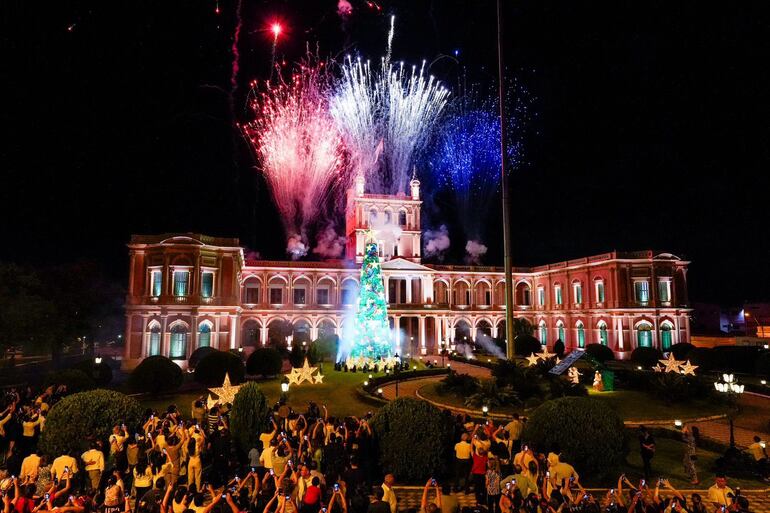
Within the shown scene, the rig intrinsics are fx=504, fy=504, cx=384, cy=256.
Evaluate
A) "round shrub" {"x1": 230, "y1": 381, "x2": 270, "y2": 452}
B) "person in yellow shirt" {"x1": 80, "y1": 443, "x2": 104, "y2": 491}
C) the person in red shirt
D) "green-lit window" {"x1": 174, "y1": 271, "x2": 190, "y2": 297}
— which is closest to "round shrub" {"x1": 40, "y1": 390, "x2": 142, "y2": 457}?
"person in yellow shirt" {"x1": 80, "y1": 443, "x2": 104, "y2": 491}

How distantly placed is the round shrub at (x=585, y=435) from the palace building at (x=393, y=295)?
33.0 m

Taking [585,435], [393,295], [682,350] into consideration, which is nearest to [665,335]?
[682,350]

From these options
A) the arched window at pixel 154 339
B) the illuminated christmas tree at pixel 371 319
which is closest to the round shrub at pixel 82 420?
the illuminated christmas tree at pixel 371 319

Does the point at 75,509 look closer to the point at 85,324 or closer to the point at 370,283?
the point at 370,283

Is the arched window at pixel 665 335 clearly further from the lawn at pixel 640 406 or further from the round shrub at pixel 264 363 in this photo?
the round shrub at pixel 264 363

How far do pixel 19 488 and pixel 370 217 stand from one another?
166ft

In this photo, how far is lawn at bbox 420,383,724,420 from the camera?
60.7 ft

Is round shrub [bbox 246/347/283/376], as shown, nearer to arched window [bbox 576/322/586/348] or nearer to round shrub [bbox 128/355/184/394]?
round shrub [bbox 128/355/184/394]

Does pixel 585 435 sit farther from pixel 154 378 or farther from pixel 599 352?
pixel 599 352

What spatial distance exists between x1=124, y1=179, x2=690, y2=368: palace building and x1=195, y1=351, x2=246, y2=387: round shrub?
1422cm

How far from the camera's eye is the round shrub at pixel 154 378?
22.6 meters

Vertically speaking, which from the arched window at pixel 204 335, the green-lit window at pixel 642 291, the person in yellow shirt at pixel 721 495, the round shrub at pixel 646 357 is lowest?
the round shrub at pixel 646 357

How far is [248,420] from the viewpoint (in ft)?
40.1

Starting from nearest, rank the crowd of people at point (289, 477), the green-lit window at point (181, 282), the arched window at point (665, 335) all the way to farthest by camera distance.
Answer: the crowd of people at point (289, 477)
the green-lit window at point (181, 282)
the arched window at point (665, 335)
